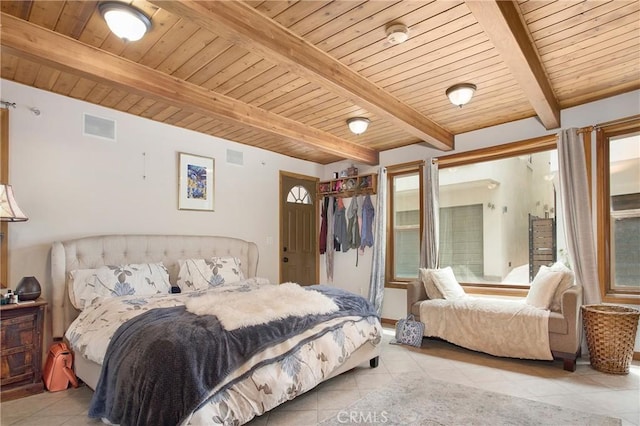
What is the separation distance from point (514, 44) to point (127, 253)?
12.6 ft

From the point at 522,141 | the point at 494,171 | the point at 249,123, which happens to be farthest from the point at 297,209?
the point at 522,141

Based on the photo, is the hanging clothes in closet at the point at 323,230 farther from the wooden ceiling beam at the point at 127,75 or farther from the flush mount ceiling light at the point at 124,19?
the flush mount ceiling light at the point at 124,19

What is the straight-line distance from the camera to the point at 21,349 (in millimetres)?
2666

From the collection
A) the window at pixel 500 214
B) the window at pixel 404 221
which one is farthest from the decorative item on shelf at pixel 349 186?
the window at pixel 500 214

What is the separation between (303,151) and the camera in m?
5.41

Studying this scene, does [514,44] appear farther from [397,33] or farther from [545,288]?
[545,288]

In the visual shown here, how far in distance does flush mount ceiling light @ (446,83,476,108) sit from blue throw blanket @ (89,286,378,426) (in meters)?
2.53

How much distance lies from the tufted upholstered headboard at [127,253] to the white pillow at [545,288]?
3.29m

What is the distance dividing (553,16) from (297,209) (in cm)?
429

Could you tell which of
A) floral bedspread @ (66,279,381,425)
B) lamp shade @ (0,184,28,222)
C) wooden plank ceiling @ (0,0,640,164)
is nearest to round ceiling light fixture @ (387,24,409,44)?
wooden plank ceiling @ (0,0,640,164)

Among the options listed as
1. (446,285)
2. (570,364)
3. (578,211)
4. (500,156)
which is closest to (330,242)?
(446,285)

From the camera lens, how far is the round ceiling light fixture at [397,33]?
229 centimetres

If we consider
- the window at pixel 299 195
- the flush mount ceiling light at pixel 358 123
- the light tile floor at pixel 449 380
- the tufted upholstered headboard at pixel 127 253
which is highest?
the flush mount ceiling light at pixel 358 123

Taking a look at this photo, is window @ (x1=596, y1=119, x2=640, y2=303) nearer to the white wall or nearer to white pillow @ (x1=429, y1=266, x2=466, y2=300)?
white pillow @ (x1=429, y1=266, x2=466, y2=300)
